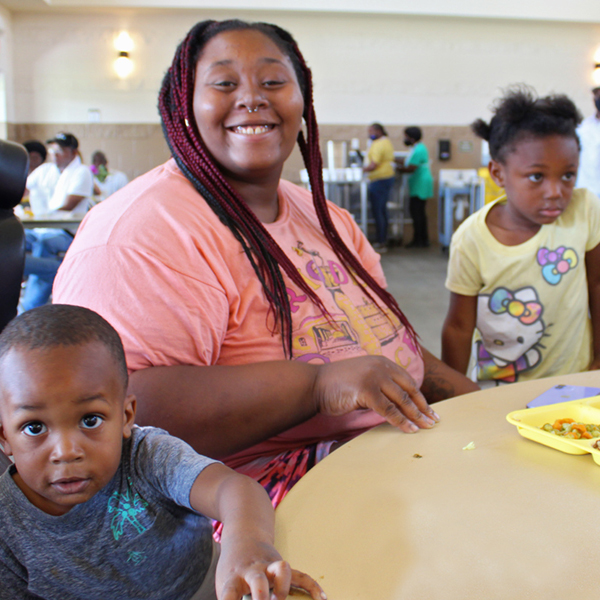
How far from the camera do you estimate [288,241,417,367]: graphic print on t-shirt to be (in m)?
1.04

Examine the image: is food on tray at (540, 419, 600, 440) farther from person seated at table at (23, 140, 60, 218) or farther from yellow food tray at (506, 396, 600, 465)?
person seated at table at (23, 140, 60, 218)

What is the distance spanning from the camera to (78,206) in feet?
14.9

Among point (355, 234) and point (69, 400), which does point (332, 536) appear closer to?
point (69, 400)

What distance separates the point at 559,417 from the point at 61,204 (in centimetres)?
436

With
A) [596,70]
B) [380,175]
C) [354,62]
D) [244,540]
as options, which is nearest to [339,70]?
[354,62]

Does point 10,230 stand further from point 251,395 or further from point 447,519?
point 447,519

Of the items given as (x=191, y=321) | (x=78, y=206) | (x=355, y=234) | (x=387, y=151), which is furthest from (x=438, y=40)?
(x=191, y=321)

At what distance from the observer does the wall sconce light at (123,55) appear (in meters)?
7.60

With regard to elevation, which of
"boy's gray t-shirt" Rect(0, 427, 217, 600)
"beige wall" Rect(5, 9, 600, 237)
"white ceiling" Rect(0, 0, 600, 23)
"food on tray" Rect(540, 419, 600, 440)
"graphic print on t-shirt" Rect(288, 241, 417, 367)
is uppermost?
"white ceiling" Rect(0, 0, 600, 23)

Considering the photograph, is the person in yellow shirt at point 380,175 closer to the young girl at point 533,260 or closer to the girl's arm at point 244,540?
the young girl at point 533,260

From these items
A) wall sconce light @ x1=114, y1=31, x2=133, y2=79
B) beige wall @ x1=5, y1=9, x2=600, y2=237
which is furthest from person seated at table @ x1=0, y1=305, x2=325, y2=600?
wall sconce light @ x1=114, y1=31, x2=133, y2=79

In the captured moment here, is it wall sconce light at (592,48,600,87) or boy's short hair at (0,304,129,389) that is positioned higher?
wall sconce light at (592,48,600,87)

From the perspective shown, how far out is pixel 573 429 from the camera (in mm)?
763

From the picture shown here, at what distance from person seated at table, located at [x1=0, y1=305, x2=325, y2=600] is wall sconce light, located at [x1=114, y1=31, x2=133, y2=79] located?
7.82 metres
